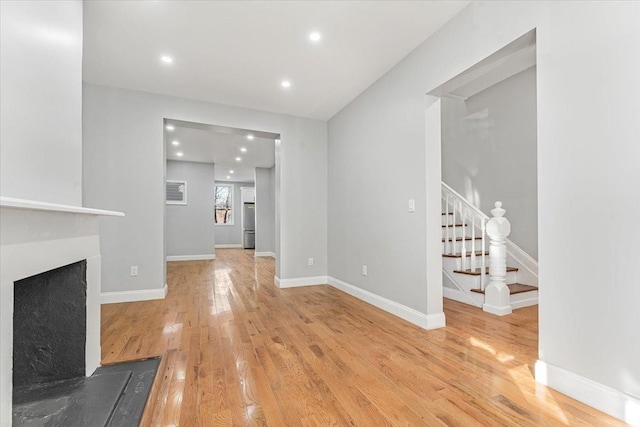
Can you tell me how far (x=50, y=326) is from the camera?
1.57 meters

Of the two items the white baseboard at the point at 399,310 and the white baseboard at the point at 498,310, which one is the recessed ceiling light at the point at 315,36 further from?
the white baseboard at the point at 498,310

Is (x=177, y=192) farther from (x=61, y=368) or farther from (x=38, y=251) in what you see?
(x=38, y=251)

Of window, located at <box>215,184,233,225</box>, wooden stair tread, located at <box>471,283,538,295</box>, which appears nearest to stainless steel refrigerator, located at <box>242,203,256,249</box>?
window, located at <box>215,184,233,225</box>

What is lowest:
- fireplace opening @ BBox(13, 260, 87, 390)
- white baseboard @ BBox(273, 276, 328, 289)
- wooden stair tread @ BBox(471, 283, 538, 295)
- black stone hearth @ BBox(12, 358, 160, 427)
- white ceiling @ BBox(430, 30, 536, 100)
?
white baseboard @ BBox(273, 276, 328, 289)

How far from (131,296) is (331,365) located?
2.78m

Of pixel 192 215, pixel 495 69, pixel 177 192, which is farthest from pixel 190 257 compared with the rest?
pixel 495 69

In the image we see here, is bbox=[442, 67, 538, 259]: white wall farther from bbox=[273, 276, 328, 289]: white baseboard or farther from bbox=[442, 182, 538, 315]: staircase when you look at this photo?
bbox=[273, 276, 328, 289]: white baseboard

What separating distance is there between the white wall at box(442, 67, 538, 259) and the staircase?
0.37 m

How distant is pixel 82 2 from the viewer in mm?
2062

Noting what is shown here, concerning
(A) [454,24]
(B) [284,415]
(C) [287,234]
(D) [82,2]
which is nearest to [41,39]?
(D) [82,2]

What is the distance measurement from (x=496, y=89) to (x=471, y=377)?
158 inches

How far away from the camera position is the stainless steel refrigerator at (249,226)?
33.2ft

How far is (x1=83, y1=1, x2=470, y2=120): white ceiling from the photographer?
2205 millimetres

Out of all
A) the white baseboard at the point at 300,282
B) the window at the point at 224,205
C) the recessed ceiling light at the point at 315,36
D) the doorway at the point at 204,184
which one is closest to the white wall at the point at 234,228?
the window at the point at 224,205
